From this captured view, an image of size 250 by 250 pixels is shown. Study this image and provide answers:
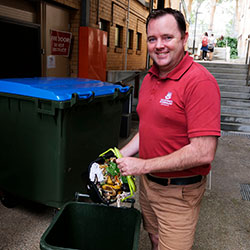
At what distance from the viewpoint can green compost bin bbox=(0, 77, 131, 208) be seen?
2.62m

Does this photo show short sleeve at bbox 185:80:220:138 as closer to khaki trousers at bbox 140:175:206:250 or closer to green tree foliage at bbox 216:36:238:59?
khaki trousers at bbox 140:175:206:250

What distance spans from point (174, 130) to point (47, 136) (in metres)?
1.58

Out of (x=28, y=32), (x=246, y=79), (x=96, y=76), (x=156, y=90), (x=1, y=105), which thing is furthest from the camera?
(x=246, y=79)

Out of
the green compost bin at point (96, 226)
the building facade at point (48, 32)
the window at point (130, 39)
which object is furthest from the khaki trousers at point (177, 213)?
the window at point (130, 39)

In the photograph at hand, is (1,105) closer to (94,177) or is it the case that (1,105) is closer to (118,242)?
(94,177)

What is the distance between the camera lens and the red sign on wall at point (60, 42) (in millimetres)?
6414

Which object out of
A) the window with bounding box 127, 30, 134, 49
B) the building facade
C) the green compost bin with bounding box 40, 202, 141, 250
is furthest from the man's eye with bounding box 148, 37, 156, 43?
the window with bounding box 127, 30, 134, 49

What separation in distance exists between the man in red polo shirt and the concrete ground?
1223 millimetres

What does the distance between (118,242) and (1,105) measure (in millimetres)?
1978

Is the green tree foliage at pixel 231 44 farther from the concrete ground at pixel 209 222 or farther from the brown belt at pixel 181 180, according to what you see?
the brown belt at pixel 181 180

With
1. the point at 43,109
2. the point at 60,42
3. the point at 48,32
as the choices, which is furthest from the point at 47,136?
the point at 60,42

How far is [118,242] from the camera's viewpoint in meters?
1.73

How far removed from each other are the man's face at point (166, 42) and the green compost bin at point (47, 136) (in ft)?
4.02

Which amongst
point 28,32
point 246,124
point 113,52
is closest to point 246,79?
point 246,124
